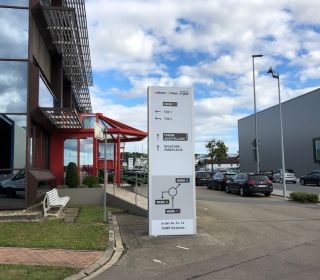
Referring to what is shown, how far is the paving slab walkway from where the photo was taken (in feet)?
28.7

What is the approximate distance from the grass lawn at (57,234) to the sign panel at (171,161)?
1620 millimetres

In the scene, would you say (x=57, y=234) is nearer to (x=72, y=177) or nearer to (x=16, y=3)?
(x=16, y=3)

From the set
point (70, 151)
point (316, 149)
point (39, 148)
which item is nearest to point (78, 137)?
point (70, 151)

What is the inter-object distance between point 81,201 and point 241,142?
75503 millimetres

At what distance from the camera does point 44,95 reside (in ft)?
65.3

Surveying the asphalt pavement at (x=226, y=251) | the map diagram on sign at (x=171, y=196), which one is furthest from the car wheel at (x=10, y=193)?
the map diagram on sign at (x=171, y=196)

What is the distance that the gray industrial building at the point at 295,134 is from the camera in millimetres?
63344

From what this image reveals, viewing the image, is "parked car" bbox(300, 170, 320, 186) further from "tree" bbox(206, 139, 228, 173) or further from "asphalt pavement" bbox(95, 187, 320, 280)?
"tree" bbox(206, 139, 228, 173)

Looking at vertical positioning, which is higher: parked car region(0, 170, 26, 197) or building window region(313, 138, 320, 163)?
building window region(313, 138, 320, 163)

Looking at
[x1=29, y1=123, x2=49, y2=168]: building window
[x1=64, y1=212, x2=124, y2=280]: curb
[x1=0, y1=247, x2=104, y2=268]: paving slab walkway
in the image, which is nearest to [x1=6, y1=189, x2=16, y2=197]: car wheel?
[x1=29, y1=123, x2=49, y2=168]: building window

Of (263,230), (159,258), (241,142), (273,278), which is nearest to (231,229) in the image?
(263,230)

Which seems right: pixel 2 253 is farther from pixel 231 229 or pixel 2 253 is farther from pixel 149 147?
pixel 231 229

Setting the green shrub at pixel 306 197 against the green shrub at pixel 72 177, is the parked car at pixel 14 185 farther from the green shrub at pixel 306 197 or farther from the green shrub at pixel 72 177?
the green shrub at pixel 306 197

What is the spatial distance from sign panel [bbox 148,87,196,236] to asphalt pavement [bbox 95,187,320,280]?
537 mm
